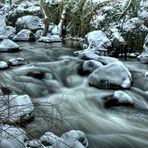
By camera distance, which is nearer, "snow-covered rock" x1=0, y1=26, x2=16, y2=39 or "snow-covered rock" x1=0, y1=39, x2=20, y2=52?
"snow-covered rock" x1=0, y1=39, x2=20, y2=52

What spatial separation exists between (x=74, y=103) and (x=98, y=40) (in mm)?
4415

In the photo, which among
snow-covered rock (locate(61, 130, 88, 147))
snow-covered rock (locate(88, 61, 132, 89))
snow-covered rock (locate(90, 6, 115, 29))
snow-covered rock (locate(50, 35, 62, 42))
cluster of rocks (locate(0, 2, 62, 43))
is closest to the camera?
snow-covered rock (locate(61, 130, 88, 147))

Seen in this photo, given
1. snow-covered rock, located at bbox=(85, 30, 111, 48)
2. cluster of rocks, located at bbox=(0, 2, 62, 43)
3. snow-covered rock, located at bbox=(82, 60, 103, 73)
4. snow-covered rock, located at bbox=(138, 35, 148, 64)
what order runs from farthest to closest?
cluster of rocks, located at bbox=(0, 2, 62, 43) < snow-covered rock, located at bbox=(85, 30, 111, 48) < snow-covered rock, located at bbox=(138, 35, 148, 64) < snow-covered rock, located at bbox=(82, 60, 103, 73)

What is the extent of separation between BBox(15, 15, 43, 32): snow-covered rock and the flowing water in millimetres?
4216

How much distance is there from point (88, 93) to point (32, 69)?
1757mm

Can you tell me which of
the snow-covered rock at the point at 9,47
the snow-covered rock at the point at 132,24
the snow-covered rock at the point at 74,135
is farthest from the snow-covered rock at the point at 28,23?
the snow-covered rock at the point at 74,135

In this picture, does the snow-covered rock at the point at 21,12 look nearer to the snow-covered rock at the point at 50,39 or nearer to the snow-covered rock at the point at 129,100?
the snow-covered rock at the point at 50,39

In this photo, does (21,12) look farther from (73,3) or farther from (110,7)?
(110,7)

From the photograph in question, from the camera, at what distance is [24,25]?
1323 cm

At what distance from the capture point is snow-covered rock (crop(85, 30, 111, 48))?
31.0 ft

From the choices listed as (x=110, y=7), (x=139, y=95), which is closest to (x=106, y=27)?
(x=110, y=7)

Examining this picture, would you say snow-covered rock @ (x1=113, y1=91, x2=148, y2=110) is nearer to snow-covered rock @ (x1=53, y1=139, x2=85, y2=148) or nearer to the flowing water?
the flowing water

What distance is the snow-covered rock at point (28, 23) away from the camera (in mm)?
13242

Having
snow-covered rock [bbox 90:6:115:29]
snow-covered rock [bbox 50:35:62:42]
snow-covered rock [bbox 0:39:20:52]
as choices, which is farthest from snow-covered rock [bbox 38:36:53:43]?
snow-covered rock [bbox 0:39:20:52]
